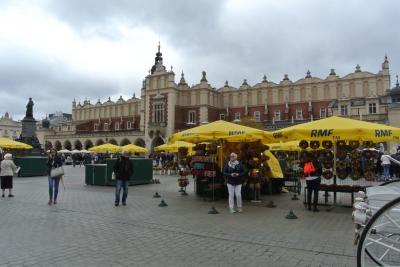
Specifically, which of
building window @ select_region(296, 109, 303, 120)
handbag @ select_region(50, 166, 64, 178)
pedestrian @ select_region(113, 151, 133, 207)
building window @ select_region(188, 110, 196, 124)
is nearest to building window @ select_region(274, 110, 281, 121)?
building window @ select_region(296, 109, 303, 120)

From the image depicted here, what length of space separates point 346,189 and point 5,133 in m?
106

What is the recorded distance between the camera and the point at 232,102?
194 ft

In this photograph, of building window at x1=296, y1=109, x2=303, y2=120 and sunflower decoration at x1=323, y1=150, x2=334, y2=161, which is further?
building window at x1=296, y1=109, x2=303, y2=120

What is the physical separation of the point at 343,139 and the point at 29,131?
28.3 metres

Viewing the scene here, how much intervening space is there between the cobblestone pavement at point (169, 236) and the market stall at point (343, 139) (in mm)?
1489

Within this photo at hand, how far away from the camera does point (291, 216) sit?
330 inches

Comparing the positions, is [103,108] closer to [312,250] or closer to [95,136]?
[95,136]

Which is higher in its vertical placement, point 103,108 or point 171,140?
point 103,108

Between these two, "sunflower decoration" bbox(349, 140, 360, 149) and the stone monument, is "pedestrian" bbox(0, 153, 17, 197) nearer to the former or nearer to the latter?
"sunflower decoration" bbox(349, 140, 360, 149)

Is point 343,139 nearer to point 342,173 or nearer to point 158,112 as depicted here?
point 342,173

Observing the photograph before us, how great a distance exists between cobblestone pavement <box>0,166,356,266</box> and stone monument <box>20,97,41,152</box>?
21.6m

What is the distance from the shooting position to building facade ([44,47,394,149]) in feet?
159

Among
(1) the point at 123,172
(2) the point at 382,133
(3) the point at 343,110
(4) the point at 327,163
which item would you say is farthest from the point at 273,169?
(3) the point at 343,110

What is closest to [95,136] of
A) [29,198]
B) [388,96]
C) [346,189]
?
[388,96]
